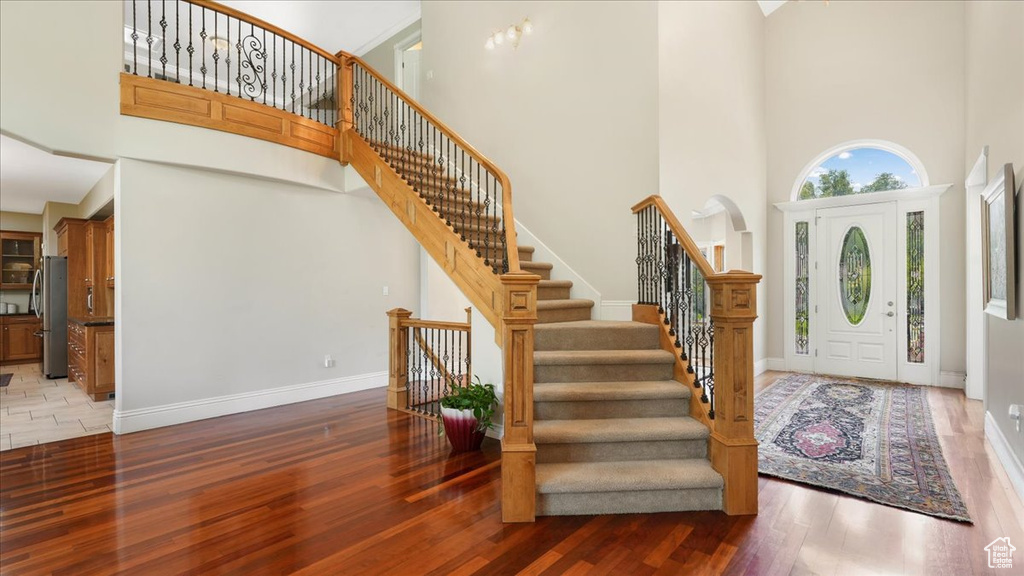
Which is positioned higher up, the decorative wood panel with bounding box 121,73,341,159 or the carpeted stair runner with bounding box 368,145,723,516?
the decorative wood panel with bounding box 121,73,341,159

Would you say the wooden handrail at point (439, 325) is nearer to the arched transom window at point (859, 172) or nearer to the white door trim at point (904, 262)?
the white door trim at point (904, 262)

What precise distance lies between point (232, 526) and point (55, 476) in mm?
1825

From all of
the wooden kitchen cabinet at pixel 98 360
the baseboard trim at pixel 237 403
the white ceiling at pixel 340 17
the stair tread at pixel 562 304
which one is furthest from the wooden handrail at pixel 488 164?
the wooden kitchen cabinet at pixel 98 360

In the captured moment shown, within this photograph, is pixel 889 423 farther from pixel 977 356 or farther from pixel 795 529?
pixel 795 529

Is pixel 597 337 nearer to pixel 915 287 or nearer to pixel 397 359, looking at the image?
pixel 397 359

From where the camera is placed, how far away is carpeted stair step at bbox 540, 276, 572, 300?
476 cm

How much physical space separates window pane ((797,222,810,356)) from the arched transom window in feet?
1.97

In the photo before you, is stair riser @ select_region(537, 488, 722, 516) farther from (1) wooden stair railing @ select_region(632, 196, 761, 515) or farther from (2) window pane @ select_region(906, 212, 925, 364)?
(2) window pane @ select_region(906, 212, 925, 364)

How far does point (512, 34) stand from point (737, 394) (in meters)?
4.92

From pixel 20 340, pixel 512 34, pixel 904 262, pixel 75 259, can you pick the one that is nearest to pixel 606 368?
pixel 512 34

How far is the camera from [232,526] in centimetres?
266

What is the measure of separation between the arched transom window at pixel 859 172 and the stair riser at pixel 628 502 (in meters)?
6.07

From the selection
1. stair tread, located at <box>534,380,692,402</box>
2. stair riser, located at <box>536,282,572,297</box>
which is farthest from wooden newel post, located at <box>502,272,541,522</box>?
stair riser, located at <box>536,282,572,297</box>

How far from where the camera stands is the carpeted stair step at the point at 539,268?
502 centimetres
